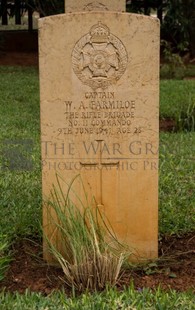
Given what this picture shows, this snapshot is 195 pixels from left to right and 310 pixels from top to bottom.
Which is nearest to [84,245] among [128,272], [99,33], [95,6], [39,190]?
[128,272]

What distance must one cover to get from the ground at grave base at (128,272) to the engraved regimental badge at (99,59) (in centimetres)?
124

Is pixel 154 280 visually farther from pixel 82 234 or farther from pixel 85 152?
pixel 85 152

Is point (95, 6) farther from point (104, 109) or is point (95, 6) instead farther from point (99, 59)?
point (104, 109)

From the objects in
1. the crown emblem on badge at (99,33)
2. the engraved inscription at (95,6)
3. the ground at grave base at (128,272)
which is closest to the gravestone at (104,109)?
the crown emblem on badge at (99,33)

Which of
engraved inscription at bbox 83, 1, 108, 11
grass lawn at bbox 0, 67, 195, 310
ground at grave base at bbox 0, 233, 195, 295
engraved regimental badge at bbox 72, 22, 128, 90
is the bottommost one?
ground at grave base at bbox 0, 233, 195, 295

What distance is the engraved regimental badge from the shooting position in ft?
13.8

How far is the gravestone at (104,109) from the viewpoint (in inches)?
165

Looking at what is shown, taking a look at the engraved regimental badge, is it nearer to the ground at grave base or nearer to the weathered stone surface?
the weathered stone surface

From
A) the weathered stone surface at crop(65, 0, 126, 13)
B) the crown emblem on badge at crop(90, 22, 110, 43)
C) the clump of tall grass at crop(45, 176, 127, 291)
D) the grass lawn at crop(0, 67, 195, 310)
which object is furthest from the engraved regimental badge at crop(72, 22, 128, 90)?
the grass lawn at crop(0, 67, 195, 310)

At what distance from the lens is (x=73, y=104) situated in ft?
14.0

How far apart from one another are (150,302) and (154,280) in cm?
58

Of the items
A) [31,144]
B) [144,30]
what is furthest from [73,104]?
[31,144]

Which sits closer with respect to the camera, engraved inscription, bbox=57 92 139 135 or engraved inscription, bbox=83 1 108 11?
engraved inscription, bbox=57 92 139 135

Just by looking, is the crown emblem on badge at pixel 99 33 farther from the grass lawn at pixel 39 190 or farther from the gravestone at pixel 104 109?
the grass lawn at pixel 39 190
